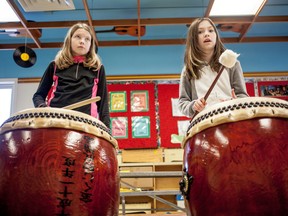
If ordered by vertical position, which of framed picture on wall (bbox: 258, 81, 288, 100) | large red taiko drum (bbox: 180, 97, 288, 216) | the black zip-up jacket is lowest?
large red taiko drum (bbox: 180, 97, 288, 216)

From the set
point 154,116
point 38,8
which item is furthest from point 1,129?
point 154,116

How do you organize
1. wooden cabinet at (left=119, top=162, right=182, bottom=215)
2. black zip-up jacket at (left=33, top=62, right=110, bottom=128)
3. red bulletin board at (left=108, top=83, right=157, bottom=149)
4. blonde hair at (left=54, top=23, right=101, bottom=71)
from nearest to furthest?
black zip-up jacket at (left=33, top=62, right=110, bottom=128)
blonde hair at (left=54, top=23, right=101, bottom=71)
wooden cabinet at (left=119, top=162, right=182, bottom=215)
red bulletin board at (left=108, top=83, right=157, bottom=149)

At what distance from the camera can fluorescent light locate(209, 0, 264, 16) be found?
3.74 metres

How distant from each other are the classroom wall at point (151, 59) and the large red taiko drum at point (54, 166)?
4196mm

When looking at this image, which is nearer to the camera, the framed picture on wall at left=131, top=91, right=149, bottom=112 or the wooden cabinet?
the wooden cabinet

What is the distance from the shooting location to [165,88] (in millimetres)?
5008

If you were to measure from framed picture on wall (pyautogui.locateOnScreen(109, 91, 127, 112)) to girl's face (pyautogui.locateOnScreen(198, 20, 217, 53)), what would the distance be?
3401mm

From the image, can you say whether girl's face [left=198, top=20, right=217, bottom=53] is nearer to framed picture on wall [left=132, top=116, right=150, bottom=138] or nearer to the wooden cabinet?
the wooden cabinet

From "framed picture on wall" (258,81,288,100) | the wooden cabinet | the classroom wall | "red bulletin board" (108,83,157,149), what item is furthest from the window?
"framed picture on wall" (258,81,288,100)

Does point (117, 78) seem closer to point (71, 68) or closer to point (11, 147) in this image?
point (71, 68)

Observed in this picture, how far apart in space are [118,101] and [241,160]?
4193 millimetres

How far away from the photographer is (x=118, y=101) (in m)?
4.97

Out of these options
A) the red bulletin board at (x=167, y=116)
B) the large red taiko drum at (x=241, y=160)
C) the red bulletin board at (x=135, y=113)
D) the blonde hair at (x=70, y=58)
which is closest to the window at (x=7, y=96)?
the red bulletin board at (x=135, y=113)

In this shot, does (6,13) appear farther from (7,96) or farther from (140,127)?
(140,127)
